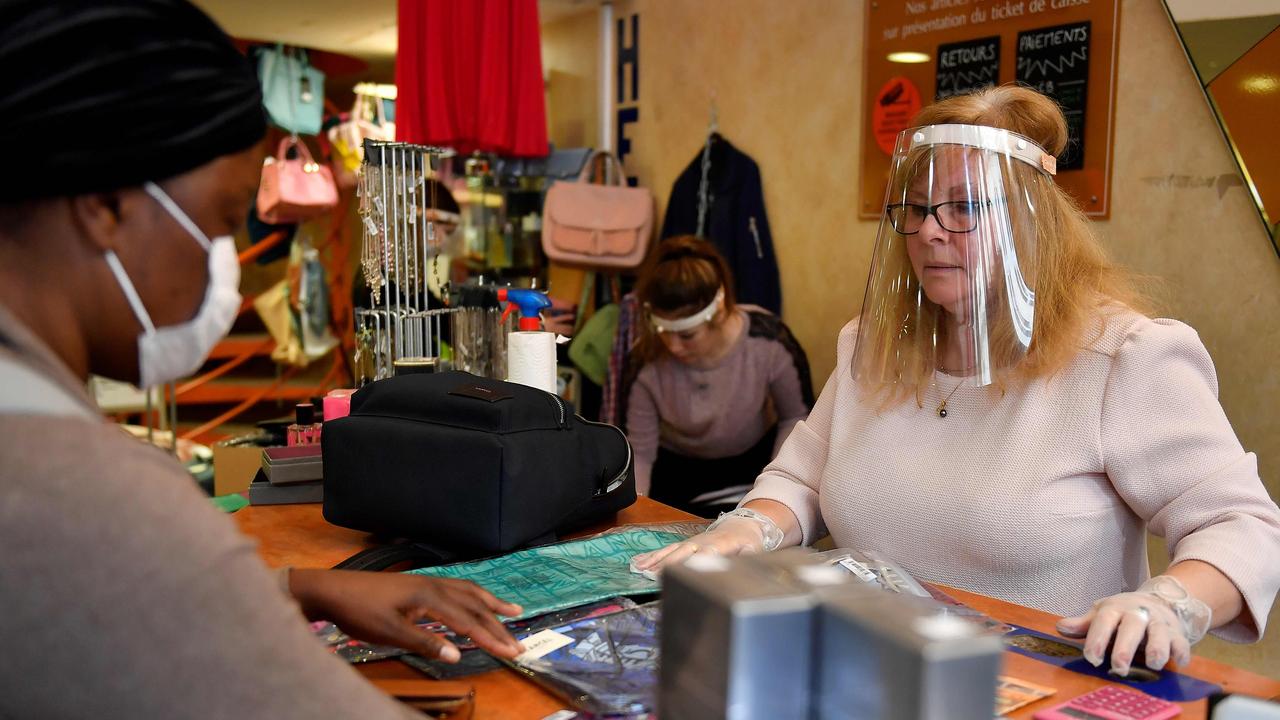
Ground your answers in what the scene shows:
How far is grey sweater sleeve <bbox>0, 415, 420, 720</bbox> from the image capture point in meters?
0.67

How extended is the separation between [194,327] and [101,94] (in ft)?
0.74

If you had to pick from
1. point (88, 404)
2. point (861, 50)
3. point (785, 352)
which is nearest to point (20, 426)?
point (88, 404)

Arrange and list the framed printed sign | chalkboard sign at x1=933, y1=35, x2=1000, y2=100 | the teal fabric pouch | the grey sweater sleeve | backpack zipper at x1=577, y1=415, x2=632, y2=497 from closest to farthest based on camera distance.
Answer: the grey sweater sleeve, the teal fabric pouch, backpack zipper at x1=577, y1=415, x2=632, y2=497, the framed printed sign, chalkboard sign at x1=933, y1=35, x2=1000, y2=100

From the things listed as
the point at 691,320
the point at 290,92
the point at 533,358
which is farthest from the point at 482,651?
the point at 290,92

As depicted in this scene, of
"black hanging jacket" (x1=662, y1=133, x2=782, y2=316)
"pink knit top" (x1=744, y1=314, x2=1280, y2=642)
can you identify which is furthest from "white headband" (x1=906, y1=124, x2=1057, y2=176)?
"black hanging jacket" (x1=662, y1=133, x2=782, y2=316)

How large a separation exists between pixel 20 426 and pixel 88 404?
0.08m

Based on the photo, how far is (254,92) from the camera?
87cm

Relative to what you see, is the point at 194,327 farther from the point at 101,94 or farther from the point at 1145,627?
the point at 1145,627

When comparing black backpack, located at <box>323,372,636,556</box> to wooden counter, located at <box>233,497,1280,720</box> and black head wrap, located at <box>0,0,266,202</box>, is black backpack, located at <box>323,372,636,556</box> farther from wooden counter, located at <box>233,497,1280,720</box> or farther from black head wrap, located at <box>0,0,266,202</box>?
black head wrap, located at <box>0,0,266,202</box>

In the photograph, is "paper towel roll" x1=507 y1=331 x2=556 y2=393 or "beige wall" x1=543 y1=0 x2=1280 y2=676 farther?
"beige wall" x1=543 y1=0 x2=1280 y2=676

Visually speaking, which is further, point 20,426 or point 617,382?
point 617,382

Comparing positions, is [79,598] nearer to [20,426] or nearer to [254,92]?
[20,426]

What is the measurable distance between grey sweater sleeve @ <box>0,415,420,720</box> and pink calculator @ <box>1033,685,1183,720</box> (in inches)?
30.4

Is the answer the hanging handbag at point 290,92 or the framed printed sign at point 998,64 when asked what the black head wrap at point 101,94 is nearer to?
the framed printed sign at point 998,64
